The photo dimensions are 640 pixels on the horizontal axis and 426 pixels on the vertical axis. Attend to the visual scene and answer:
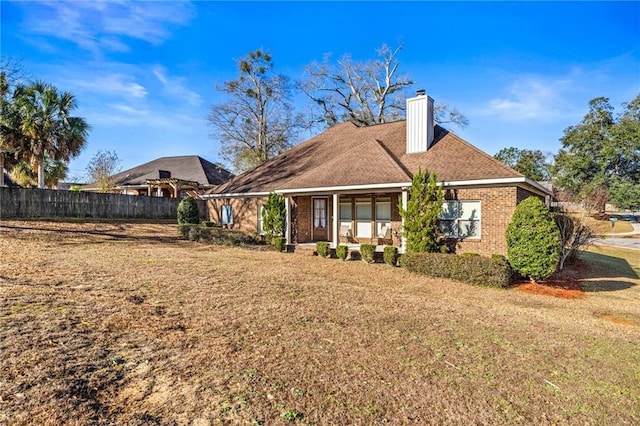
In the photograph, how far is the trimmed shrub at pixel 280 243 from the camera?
46.5 feet

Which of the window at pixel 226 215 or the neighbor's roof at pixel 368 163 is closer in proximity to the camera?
the neighbor's roof at pixel 368 163

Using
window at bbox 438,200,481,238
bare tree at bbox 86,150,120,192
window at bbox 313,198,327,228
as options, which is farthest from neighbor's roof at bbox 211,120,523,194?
bare tree at bbox 86,150,120,192

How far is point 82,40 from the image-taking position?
32.8ft

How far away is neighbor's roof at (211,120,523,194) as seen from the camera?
39.7 ft

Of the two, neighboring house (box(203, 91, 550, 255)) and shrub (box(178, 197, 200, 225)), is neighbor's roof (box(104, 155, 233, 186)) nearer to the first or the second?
shrub (box(178, 197, 200, 225))

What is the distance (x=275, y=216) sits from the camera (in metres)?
15.1

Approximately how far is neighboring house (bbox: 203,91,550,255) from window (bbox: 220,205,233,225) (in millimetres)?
38

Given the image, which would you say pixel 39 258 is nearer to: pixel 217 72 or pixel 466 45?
pixel 466 45

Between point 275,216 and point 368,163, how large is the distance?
4.54 meters

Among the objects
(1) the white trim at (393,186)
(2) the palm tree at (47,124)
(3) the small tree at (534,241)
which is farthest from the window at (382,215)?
(2) the palm tree at (47,124)

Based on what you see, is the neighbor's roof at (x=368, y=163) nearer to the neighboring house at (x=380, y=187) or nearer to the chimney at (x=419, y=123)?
the neighboring house at (x=380, y=187)

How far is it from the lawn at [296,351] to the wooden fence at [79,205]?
1017 centimetres

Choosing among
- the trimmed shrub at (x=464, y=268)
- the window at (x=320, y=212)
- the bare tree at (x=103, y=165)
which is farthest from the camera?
the bare tree at (x=103, y=165)

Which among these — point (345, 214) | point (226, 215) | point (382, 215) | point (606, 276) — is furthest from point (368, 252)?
point (226, 215)
